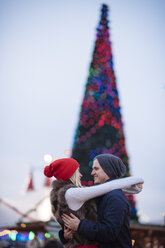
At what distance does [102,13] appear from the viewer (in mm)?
6934

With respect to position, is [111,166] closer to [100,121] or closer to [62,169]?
[62,169]

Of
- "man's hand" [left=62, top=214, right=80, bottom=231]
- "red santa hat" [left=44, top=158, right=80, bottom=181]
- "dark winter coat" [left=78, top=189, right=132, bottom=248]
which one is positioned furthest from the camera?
"red santa hat" [left=44, top=158, right=80, bottom=181]

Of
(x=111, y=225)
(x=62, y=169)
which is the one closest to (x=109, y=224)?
(x=111, y=225)

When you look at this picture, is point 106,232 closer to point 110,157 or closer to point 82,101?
point 110,157

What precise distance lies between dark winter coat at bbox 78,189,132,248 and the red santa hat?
39 centimetres

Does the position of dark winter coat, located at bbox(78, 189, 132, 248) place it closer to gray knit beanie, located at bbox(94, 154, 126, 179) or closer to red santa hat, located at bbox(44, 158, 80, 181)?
gray knit beanie, located at bbox(94, 154, 126, 179)

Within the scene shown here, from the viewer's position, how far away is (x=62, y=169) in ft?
7.74

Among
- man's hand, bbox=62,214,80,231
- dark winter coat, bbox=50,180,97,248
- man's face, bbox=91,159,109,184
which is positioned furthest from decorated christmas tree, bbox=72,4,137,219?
man's hand, bbox=62,214,80,231

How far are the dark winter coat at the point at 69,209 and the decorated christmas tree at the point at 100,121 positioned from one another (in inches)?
132

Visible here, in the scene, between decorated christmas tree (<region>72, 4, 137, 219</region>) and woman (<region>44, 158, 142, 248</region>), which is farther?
decorated christmas tree (<region>72, 4, 137, 219</region>)

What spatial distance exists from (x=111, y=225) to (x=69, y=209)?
0.40 meters

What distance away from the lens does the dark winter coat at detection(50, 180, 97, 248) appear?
2145 millimetres

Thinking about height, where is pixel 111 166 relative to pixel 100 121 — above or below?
below

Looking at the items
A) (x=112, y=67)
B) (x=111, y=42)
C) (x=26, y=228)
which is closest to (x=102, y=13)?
(x=111, y=42)
